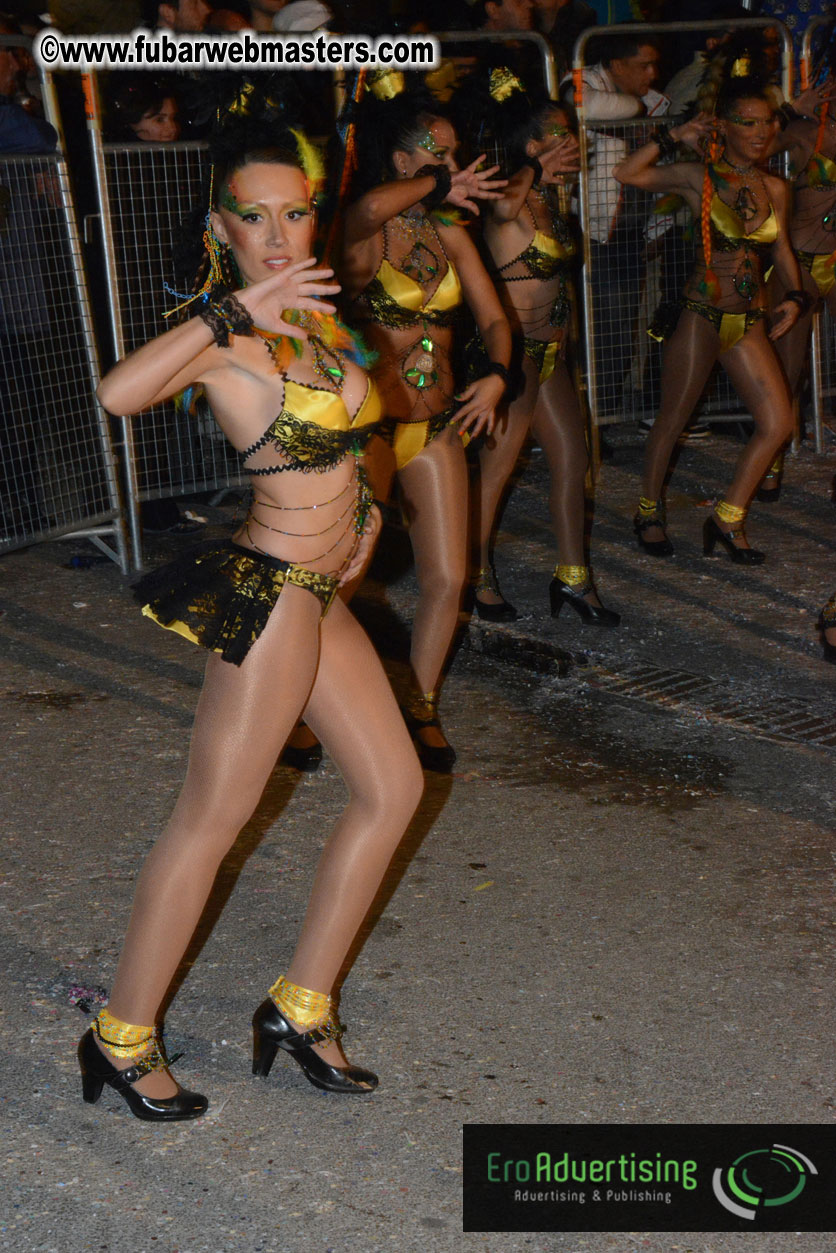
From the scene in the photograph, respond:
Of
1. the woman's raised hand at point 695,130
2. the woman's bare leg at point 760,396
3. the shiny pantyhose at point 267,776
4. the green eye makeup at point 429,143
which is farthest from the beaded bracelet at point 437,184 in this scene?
the woman's bare leg at point 760,396

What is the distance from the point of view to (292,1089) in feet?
10.9

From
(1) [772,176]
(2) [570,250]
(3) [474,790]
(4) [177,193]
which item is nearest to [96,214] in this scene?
(4) [177,193]

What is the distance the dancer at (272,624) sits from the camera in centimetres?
298

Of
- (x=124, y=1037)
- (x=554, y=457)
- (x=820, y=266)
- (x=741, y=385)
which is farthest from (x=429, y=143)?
(x=820, y=266)

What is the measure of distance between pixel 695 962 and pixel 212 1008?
1.24 meters

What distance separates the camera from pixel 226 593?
121 inches

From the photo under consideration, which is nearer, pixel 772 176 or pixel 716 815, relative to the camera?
pixel 716 815

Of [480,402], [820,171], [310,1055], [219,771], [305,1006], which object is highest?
[820,171]

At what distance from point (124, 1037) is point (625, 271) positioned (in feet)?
23.1

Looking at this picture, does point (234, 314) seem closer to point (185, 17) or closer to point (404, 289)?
point (404, 289)

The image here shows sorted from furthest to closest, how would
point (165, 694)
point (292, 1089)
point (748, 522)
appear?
1. point (748, 522)
2. point (165, 694)
3. point (292, 1089)

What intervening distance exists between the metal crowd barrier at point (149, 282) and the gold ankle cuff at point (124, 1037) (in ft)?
14.6

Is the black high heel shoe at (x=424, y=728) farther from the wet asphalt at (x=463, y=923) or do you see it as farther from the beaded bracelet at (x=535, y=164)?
the beaded bracelet at (x=535, y=164)

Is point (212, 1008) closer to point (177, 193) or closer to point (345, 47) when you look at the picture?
point (177, 193)
